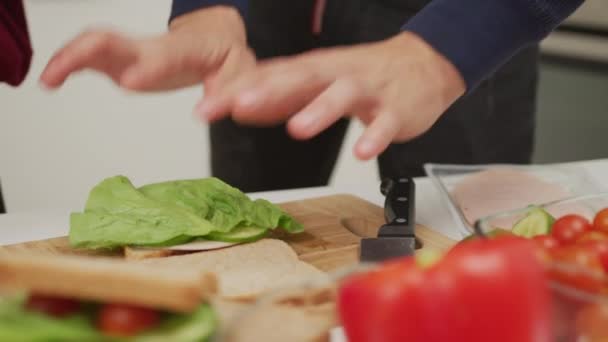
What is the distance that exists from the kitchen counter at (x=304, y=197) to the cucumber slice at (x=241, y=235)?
0.19 metres

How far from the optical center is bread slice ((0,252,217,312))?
40cm

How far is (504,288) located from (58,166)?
2.61 metres

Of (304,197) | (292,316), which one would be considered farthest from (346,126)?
(292,316)

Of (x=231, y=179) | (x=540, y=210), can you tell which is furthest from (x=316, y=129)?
(x=231, y=179)

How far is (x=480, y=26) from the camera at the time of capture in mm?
982

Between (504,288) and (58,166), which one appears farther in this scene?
(58,166)

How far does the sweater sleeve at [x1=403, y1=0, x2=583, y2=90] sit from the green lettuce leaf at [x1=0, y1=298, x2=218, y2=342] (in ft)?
2.02

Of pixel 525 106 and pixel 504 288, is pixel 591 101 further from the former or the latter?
pixel 504 288

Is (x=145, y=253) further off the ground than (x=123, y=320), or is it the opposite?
(x=123, y=320)

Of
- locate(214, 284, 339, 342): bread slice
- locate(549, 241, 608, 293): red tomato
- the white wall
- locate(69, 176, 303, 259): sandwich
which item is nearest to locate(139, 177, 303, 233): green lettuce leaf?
locate(69, 176, 303, 259): sandwich

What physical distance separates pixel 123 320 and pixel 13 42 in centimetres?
85

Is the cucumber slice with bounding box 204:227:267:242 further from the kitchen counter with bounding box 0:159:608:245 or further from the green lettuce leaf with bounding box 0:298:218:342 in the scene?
the green lettuce leaf with bounding box 0:298:218:342

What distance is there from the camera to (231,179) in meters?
1.54

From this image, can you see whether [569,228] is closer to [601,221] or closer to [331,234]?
[601,221]
